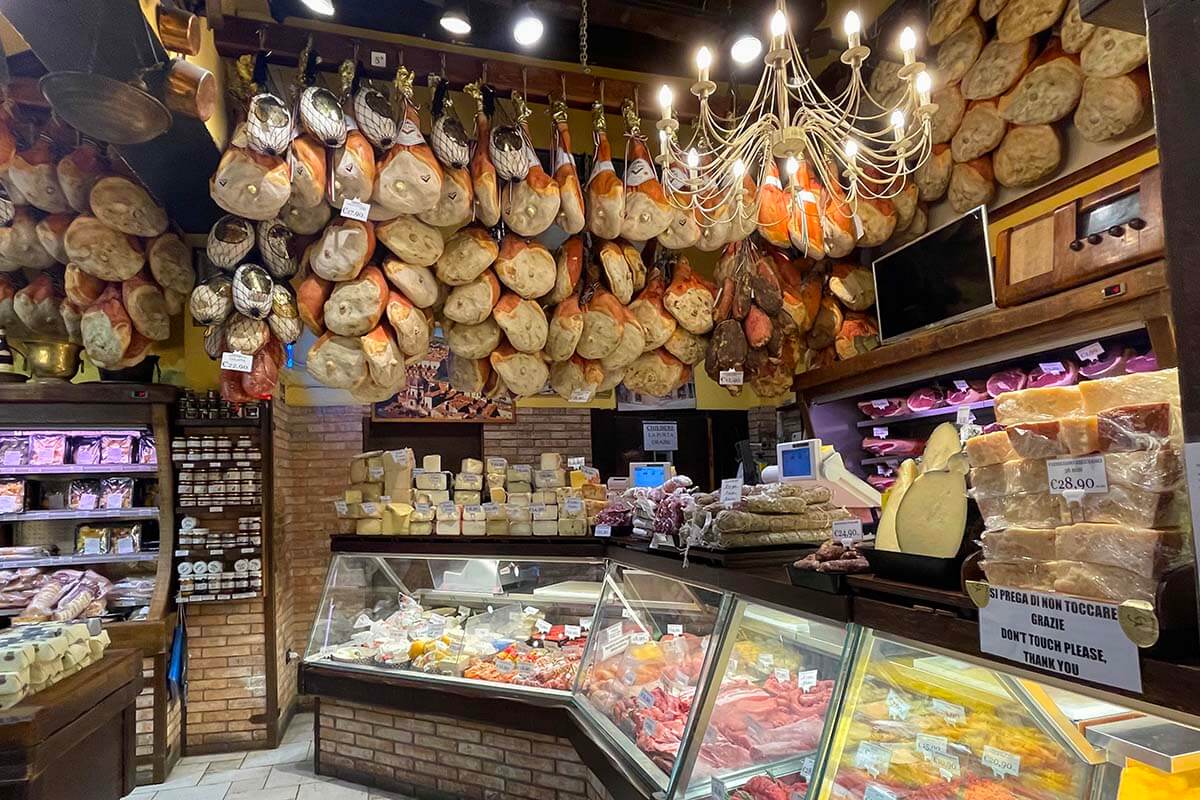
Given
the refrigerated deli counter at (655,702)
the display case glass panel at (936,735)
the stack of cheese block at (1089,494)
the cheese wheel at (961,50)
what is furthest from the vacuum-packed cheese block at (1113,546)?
the cheese wheel at (961,50)

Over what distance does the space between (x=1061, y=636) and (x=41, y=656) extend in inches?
118

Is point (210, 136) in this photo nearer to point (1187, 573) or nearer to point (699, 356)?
point (699, 356)

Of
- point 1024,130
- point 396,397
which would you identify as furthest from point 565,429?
point 1024,130

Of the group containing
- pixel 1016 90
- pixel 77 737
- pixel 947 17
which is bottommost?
pixel 77 737

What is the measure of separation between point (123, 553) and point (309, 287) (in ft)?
10.4

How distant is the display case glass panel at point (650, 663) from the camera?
2.47 m

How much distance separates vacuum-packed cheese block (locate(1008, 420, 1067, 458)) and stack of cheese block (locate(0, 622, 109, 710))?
2.86 metres

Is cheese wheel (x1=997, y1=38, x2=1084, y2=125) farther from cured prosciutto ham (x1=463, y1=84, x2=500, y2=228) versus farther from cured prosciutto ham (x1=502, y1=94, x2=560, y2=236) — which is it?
cured prosciutto ham (x1=463, y1=84, x2=500, y2=228)

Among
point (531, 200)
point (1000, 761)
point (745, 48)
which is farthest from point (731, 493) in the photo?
point (745, 48)

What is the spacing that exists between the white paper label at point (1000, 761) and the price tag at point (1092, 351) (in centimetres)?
265

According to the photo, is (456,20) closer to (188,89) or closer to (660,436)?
(188,89)

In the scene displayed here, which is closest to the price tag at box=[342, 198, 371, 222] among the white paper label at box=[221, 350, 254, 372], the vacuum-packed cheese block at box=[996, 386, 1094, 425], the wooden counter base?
the white paper label at box=[221, 350, 254, 372]

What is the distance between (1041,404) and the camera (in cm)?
123

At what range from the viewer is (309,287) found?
358 cm
